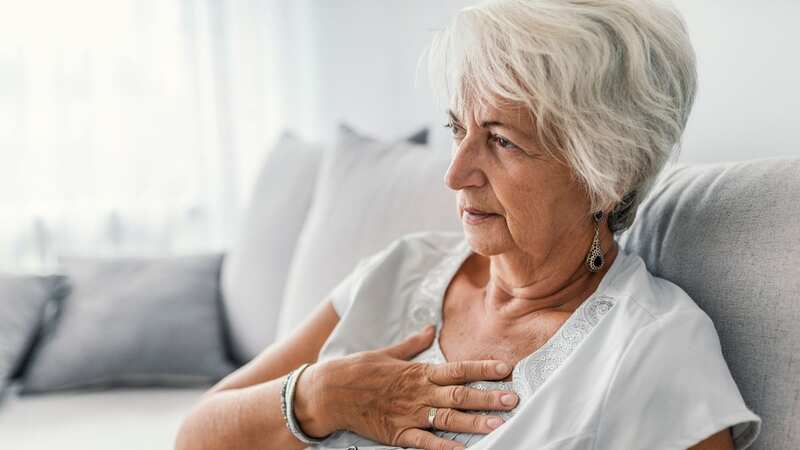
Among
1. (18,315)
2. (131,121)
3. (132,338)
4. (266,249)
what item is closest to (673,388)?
(266,249)

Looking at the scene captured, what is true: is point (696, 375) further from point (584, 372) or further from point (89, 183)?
point (89, 183)

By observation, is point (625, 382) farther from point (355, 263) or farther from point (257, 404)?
point (355, 263)

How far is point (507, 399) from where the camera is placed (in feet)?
3.85

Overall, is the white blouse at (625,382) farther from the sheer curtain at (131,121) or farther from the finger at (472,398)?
the sheer curtain at (131,121)

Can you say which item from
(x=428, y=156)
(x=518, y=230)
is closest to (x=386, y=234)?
(x=428, y=156)

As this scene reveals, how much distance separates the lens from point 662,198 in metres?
1.33

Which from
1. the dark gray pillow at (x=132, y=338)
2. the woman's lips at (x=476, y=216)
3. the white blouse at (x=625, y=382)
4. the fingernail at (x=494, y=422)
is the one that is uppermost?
the woman's lips at (x=476, y=216)

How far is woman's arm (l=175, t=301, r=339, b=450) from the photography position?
54.2 inches

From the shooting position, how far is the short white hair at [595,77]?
1.14 m

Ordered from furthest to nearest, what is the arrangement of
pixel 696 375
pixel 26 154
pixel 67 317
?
pixel 26 154, pixel 67 317, pixel 696 375

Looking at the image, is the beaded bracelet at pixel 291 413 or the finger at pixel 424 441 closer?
the finger at pixel 424 441

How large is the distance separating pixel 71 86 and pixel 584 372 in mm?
2323

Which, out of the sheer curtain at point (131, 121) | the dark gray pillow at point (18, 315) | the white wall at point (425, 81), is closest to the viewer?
the white wall at point (425, 81)

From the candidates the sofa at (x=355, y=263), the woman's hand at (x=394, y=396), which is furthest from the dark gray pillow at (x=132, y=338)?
the woman's hand at (x=394, y=396)
